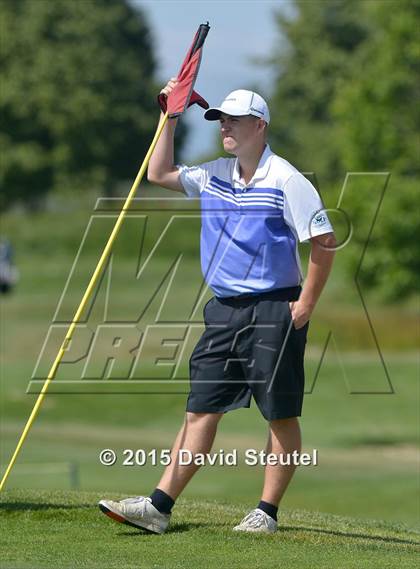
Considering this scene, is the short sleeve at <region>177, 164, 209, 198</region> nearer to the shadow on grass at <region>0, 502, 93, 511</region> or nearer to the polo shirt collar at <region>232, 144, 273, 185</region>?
the polo shirt collar at <region>232, 144, 273, 185</region>

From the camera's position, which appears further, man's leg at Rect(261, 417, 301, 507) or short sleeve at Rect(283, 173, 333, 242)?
man's leg at Rect(261, 417, 301, 507)

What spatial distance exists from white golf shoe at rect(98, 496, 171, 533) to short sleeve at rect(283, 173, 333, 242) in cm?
174

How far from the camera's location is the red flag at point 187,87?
8.65 meters

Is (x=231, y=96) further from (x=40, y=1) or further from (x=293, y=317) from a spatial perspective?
(x=40, y=1)

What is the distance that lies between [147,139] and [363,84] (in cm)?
4195

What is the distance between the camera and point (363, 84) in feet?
177

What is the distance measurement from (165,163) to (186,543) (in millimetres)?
2237

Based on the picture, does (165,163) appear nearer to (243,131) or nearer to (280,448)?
(243,131)

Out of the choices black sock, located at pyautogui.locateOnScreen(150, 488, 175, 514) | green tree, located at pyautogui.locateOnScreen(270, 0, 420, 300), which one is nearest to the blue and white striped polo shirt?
black sock, located at pyautogui.locateOnScreen(150, 488, 175, 514)

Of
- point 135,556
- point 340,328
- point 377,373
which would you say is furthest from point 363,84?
point 135,556

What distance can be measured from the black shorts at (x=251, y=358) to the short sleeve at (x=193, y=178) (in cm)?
67

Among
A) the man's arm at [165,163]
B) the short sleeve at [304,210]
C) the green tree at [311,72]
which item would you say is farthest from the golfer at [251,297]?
the green tree at [311,72]

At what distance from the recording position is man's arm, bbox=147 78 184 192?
860 centimetres

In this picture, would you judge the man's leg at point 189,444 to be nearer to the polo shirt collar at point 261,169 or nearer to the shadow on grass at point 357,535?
the shadow on grass at point 357,535
